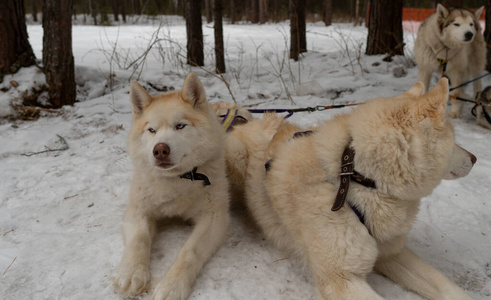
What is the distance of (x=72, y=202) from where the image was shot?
112 inches

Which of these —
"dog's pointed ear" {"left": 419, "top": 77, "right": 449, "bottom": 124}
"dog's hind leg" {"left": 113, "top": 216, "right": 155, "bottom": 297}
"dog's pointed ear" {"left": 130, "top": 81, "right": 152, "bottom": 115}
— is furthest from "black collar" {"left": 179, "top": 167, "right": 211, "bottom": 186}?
"dog's pointed ear" {"left": 419, "top": 77, "right": 449, "bottom": 124}

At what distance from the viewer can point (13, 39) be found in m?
4.80

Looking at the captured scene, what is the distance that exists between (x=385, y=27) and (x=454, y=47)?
192 centimetres

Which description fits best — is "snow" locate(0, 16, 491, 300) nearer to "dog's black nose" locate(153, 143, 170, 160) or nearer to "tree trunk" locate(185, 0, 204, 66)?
"dog's black nose" locate(153, 143, 170, 160)

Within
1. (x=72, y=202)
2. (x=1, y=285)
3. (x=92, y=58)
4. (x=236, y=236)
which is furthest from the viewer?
(x=92, y=58)

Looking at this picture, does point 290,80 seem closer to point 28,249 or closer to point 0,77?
point 0,77

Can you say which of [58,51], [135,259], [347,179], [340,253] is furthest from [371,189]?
[58,51]

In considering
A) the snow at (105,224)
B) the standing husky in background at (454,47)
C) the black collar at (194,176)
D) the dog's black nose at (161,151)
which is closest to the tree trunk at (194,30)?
the snow at (105,224)

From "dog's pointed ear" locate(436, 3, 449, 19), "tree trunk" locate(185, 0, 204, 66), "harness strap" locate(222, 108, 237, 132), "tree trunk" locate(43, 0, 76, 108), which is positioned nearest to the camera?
"harness strap" locate(222, 108, 237, 132)

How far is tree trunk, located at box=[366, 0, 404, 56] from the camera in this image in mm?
7037

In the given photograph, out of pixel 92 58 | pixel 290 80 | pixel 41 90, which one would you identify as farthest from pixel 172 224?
pixel 92 58

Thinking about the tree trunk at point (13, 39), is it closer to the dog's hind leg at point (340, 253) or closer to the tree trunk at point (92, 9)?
the dog's hind leg at point (340, 253)

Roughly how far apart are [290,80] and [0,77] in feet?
14.9

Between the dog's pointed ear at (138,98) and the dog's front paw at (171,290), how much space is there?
1.10 meters
